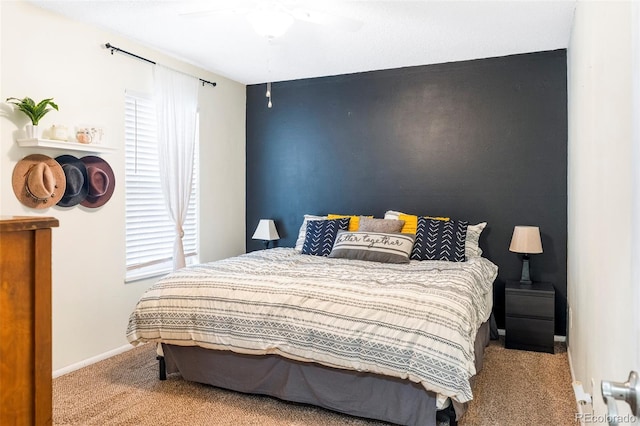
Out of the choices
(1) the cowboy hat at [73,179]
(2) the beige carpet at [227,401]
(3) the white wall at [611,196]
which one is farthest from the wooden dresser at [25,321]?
(1) the cowboy hat at [73,179]

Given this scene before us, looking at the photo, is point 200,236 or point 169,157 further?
point 200,236

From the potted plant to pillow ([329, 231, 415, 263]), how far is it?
2.40m

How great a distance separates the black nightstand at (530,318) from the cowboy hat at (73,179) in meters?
3.43

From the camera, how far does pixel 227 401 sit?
2701mm

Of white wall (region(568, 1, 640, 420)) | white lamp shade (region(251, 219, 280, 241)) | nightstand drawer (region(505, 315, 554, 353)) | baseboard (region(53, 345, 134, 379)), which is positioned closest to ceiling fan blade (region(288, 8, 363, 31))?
white wall (region(568, 1, 640, 420))

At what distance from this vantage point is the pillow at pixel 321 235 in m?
4.09

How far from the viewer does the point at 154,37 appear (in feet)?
12.0

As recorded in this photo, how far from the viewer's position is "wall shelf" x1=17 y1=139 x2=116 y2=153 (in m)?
2.89

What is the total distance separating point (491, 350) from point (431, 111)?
2.27 meters


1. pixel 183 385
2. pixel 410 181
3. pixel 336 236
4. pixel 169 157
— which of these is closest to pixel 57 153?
pixel 169 157

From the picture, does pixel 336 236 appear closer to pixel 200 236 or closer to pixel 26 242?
pixel 200 236

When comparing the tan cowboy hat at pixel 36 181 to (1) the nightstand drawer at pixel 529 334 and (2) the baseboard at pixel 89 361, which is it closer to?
(2) the baseboard at pixel 89 361

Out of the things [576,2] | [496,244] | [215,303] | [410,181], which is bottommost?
[215,303]

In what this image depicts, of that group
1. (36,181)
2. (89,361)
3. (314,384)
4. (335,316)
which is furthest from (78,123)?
(314,384)
